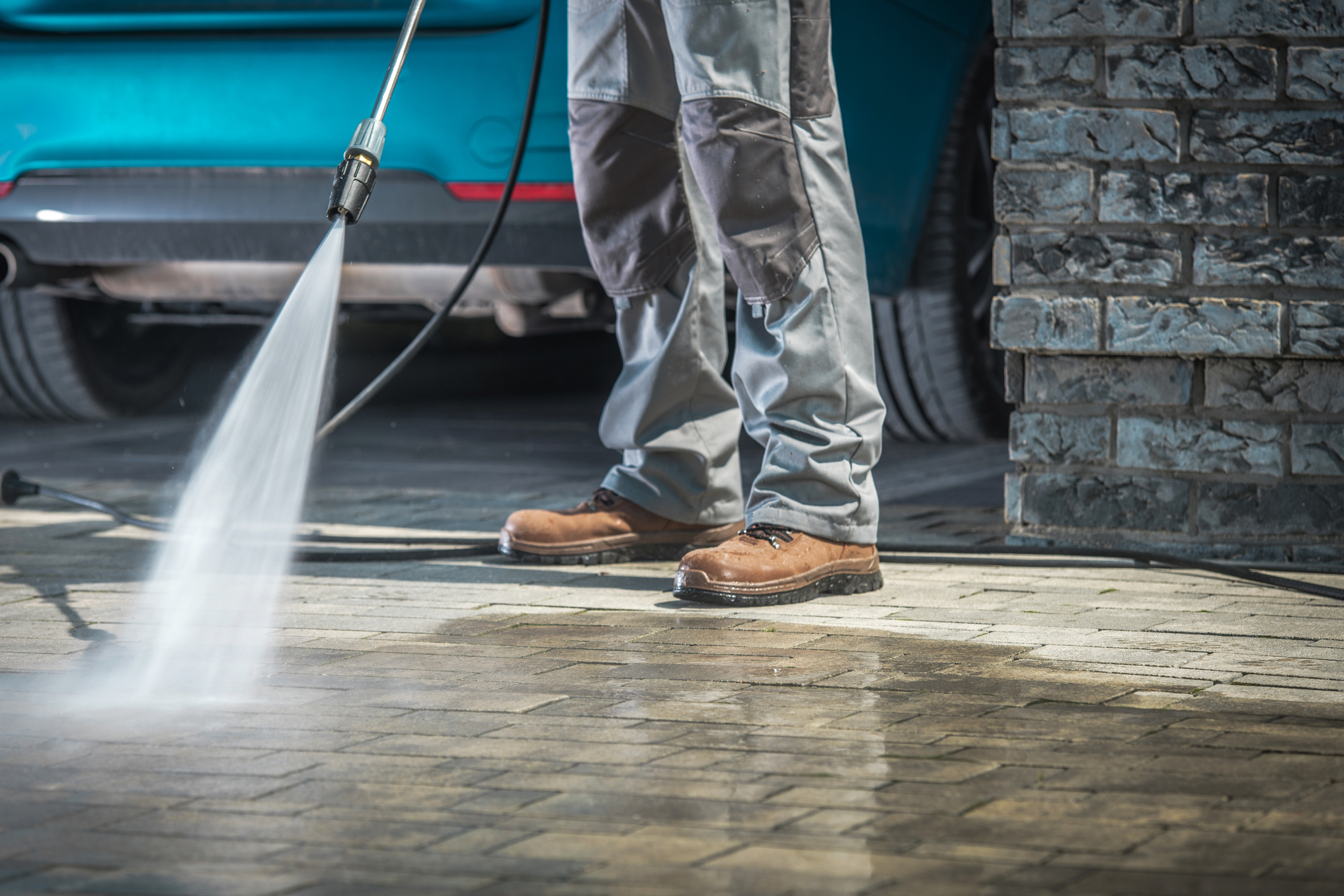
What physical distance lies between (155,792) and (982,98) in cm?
309

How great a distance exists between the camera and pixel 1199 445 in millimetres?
3381

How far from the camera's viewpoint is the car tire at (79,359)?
16.3 ft

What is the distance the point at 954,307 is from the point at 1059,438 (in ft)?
3.03

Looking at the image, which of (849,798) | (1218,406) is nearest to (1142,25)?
(1218,406)

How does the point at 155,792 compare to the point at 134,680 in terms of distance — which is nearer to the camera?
the point at 155,792

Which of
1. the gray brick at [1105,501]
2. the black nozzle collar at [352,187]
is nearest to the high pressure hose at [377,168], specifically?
the black nozzle collar at [352,187]

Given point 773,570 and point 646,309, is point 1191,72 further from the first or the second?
point 773,570

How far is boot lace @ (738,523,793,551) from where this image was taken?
302 cm

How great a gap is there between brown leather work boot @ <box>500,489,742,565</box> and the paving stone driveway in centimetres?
23

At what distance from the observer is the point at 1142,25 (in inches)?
131

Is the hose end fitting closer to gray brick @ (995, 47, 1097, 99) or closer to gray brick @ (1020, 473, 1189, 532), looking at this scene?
gray brick @ (995, 47, 1097, 99)

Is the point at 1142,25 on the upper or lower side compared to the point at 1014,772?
upper

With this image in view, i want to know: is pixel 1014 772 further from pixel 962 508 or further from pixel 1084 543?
pixel 962 508

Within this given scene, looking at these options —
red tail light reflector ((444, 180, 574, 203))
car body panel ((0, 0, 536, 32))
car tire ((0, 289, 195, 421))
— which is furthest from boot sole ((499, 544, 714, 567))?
car tire ((0, 289, 195, 421))
